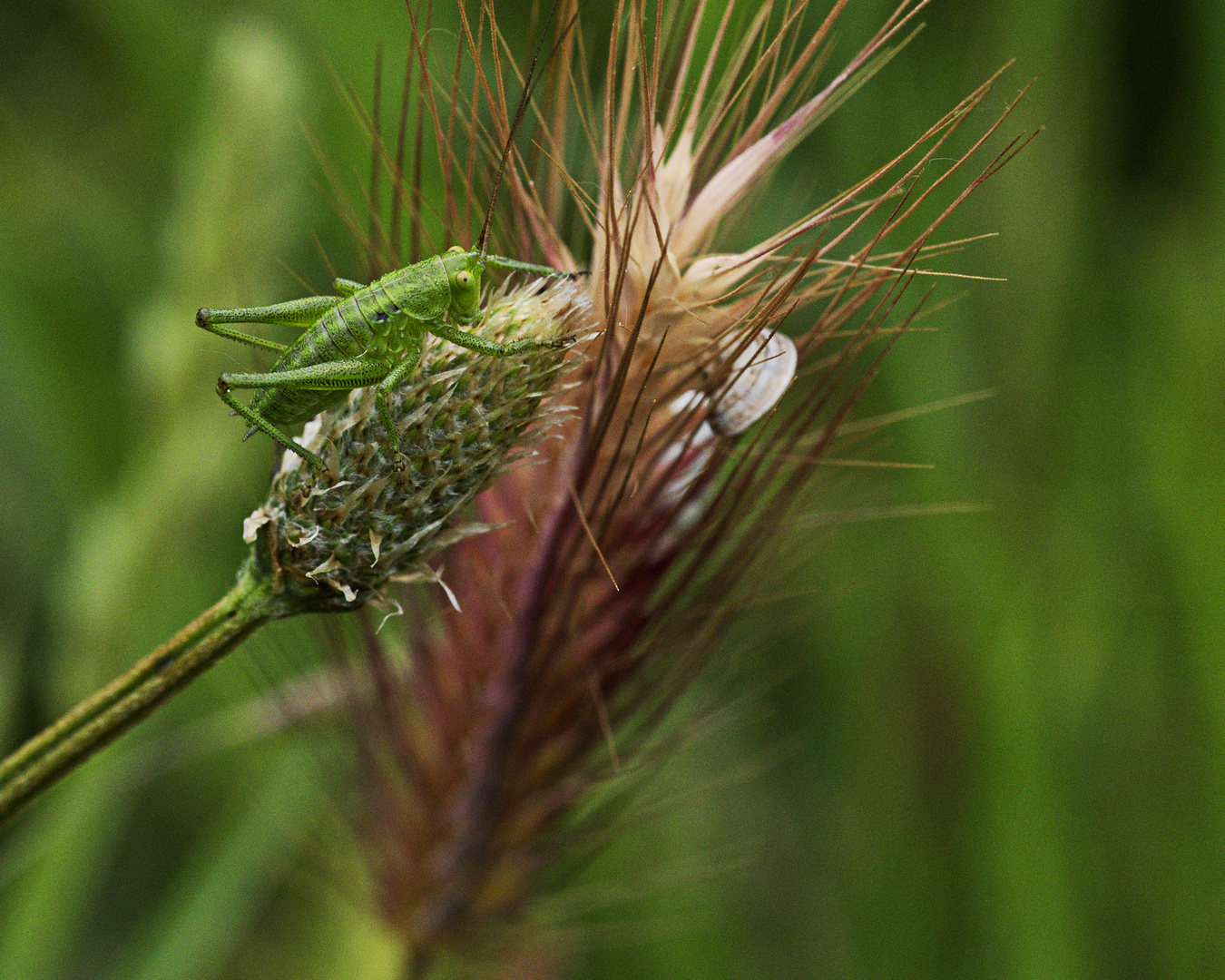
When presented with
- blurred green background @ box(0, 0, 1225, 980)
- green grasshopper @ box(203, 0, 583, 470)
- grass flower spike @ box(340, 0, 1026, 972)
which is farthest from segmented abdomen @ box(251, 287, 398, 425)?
blurred green background @ box(0, 0, 1225, 980)

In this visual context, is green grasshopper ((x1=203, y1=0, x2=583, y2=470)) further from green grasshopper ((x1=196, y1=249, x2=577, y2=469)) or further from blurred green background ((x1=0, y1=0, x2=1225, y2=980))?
blurred green background ((x1=0, y1=0, x2=1225, y2=980))

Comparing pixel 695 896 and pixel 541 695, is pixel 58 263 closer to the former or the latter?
pixel 541 695

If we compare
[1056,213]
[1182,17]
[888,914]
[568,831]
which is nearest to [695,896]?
[888,914]

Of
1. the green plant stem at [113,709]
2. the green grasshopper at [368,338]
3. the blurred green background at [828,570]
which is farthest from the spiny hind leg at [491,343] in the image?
the blurred green background at [828,570]

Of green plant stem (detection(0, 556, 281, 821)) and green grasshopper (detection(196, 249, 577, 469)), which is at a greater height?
green grasshopper (detection(196, 249, 577, 469))

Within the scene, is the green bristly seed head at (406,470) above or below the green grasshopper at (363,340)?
below

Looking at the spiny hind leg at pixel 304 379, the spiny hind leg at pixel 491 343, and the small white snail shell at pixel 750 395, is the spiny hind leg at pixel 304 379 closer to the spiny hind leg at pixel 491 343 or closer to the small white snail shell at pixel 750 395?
the spiny hind leg at pixel 491 343

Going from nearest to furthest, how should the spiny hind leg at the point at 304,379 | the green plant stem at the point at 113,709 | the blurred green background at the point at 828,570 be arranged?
1. the green plant stem at the point at 113,709
2. the spiny hind leg at the point at 304,379
3. the blurred green background at the point at 828,570
